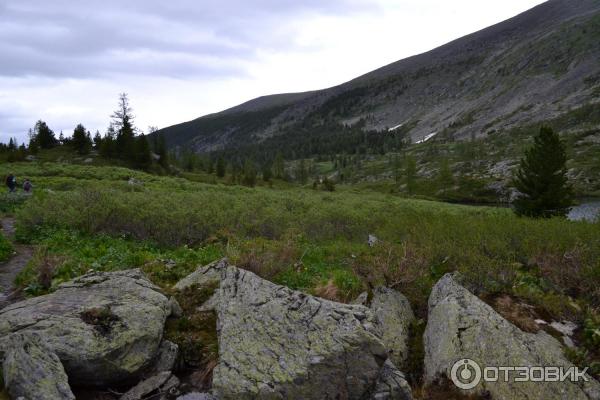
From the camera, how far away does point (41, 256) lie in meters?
12.3

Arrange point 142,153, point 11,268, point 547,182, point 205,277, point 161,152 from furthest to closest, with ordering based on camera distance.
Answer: point 161,152, point 142,153, point 547,182, point 11,268, point 205,277

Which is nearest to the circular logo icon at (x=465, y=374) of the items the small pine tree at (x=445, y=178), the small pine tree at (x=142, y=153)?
the small pine tree at (x=142, y=153)

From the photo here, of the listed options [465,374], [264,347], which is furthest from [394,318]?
[264,347]

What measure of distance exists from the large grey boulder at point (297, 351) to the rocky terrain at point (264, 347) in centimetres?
2

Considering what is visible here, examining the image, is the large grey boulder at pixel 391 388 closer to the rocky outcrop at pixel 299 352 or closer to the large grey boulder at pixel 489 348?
the rocky outcrop at pixel 299 352

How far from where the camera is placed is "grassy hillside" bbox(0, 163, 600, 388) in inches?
400

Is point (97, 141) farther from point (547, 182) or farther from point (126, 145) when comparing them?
point (547, 182)

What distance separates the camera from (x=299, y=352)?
7.13 m

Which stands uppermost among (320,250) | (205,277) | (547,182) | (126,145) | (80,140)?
(80,140)

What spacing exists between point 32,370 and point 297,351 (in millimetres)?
4525

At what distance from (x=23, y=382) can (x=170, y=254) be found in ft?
30.4

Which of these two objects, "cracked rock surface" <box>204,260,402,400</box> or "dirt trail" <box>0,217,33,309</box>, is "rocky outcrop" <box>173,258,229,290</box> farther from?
"dirt trail" <box>0,217,33,309</box>

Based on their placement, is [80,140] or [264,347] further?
[80,140]

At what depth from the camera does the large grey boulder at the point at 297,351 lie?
6.70 meters
